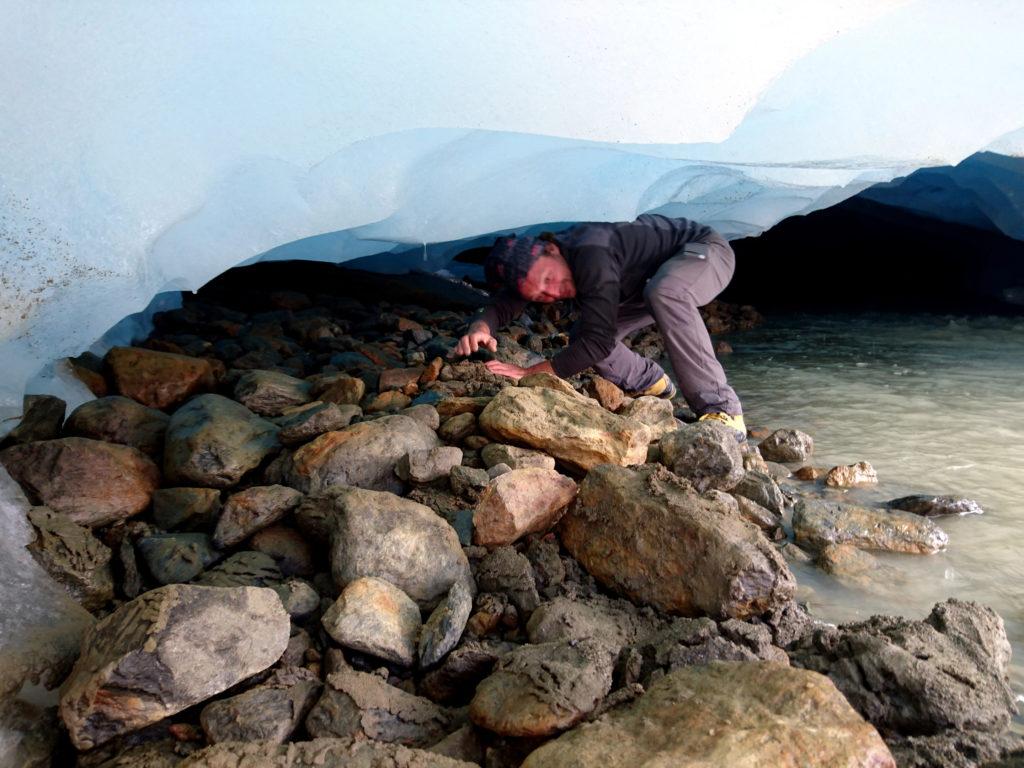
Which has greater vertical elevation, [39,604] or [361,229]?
[361,229]

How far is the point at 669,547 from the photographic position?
4.94 feet

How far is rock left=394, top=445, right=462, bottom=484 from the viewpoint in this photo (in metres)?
1.87

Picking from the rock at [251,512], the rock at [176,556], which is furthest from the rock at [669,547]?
the rock at [176,556]

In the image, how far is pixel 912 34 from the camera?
2412mm

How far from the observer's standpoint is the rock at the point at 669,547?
1.41 m

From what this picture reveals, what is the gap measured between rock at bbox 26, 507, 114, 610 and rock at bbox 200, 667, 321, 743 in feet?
1.90

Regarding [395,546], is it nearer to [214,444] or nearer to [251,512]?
[251,512]

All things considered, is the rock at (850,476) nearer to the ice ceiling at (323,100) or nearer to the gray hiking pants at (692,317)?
the gray hiking pants at (692,317)

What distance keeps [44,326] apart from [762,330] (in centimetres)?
534

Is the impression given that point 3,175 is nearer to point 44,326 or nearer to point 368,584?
point 44,326

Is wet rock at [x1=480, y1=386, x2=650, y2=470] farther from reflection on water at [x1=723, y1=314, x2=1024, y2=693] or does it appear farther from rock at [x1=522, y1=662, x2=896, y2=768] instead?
rock at [x1=522, y1=662, x2=896, y2=768]

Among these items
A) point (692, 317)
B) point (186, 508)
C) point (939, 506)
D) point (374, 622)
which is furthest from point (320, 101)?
point (939, 506)

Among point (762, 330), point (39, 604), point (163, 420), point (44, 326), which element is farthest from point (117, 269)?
point (762, 330)

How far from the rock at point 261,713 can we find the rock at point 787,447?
2.02 meters
